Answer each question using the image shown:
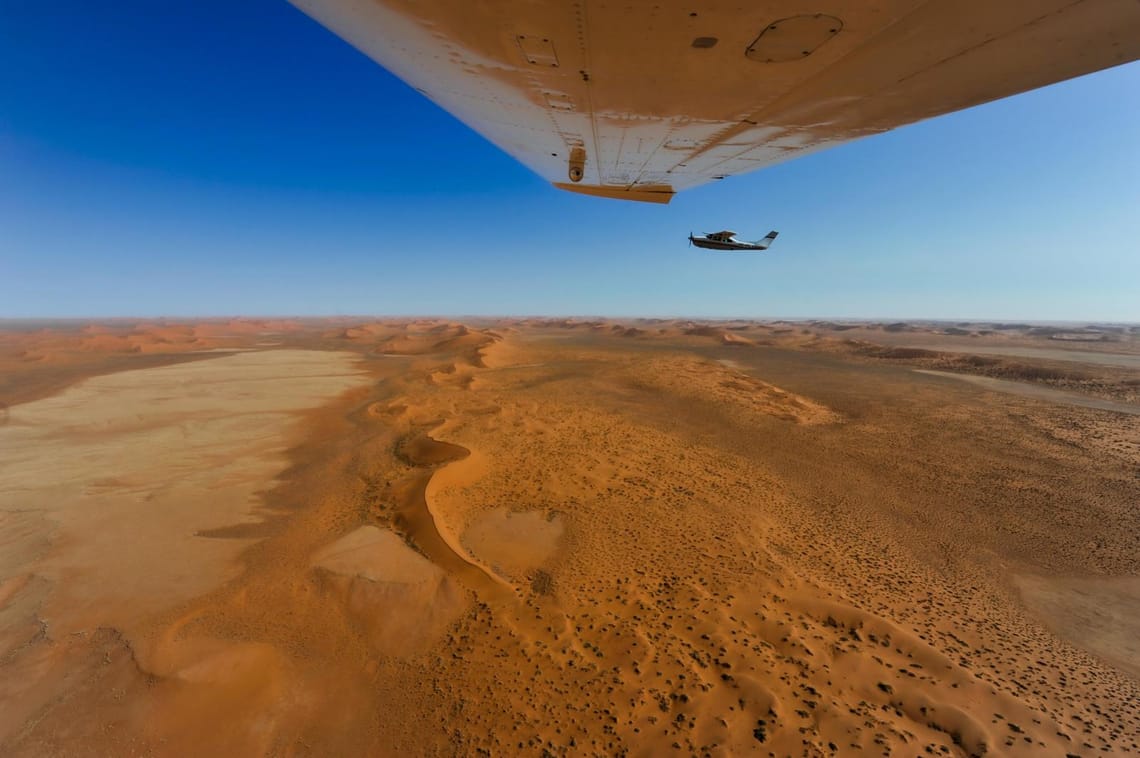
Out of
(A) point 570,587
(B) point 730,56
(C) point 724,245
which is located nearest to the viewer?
(B) point 730,56

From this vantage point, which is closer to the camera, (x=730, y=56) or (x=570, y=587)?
(x=730, y=56)

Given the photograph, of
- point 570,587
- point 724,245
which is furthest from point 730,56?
point 724,245

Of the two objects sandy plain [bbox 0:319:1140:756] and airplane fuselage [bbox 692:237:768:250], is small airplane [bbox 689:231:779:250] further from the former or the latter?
sandy plain [bbox 0:319:1140:756]

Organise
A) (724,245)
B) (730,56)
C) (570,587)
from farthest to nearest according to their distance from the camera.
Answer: (724,245)
(570,587)
(730,56)

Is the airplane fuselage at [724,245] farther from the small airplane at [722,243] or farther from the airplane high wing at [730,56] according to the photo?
the airplane high wing at [730,56]

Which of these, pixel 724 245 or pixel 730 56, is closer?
pixel 730 56

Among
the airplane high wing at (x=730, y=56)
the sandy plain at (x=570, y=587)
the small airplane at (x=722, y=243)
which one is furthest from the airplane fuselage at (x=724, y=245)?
the airplane high wing at (x=730, y=56)

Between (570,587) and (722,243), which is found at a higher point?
(722,243)

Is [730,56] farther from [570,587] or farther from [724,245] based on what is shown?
[724,245]
